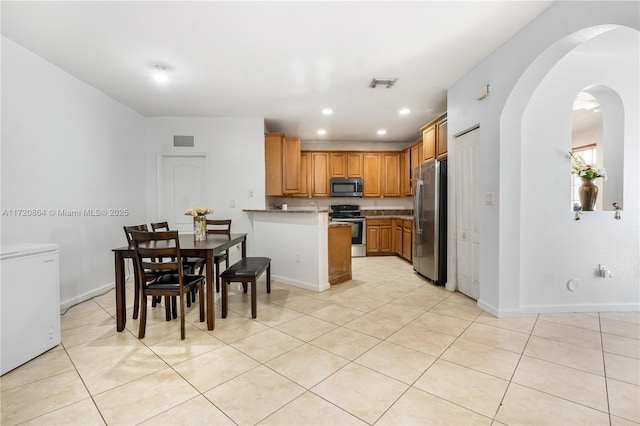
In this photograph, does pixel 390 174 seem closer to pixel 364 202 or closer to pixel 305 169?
pixel 364 202

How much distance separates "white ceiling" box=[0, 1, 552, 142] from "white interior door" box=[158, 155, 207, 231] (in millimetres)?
922

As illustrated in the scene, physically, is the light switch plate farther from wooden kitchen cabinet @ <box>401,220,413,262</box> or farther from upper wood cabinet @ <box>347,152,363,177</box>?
upper wood cabinet @ <box>347,152,363,177</box>

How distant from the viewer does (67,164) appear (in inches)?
118

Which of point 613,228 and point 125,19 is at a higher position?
point 125,19

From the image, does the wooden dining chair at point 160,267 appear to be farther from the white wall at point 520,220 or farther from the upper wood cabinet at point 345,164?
the upper wood cabinet at point 345,164

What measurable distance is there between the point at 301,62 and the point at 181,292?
245 centimetres

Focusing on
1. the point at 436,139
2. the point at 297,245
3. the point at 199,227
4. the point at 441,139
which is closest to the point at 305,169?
the point at 297,245

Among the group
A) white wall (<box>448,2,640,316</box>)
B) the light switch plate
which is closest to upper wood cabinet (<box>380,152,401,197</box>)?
white wall (<box>448,2,640,316</box>)

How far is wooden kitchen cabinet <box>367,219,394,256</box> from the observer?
6.01 m

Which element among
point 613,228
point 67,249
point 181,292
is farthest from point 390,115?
point 67,249

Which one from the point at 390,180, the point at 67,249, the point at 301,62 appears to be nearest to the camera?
the point at 301,62

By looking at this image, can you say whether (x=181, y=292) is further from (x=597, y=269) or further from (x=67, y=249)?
(x=597, y=269)

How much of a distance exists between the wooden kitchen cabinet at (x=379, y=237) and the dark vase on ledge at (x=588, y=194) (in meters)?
3.48

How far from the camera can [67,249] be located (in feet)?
9.90
